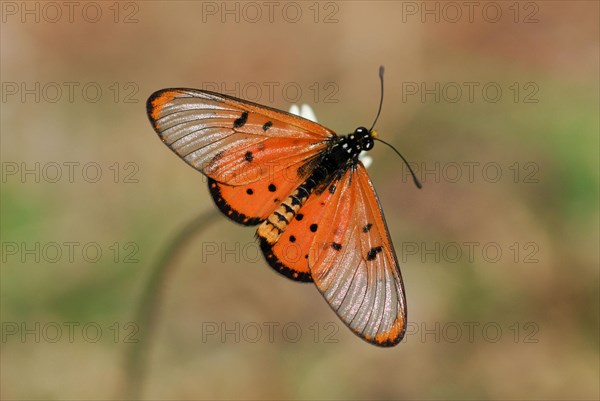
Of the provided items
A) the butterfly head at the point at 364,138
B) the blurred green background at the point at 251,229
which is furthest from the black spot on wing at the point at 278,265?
the blurred green background at the point at 251,229

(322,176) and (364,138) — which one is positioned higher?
(364,138)

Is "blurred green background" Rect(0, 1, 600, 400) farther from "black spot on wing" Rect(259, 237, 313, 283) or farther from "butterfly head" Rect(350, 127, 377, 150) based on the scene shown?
"butterfly head" Rect(350, 127, 377, 150)

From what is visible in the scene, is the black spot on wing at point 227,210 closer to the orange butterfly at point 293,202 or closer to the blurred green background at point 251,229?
the orange butterfly at point 293,202

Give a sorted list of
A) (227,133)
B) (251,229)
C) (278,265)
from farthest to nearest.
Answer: (251,229)
(227,133)
(278,265)

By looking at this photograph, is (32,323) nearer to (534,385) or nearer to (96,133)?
(96,133)

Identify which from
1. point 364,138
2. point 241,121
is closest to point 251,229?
point 364,138

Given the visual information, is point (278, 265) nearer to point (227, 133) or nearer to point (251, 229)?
point (227, 133)

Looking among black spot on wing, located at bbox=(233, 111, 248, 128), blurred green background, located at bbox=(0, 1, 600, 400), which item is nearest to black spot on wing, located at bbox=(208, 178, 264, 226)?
black spot on wing, located at bbox=(233, 111, 248, 128)

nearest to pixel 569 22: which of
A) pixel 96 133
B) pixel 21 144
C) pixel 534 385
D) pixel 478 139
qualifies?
pixel 478 139
